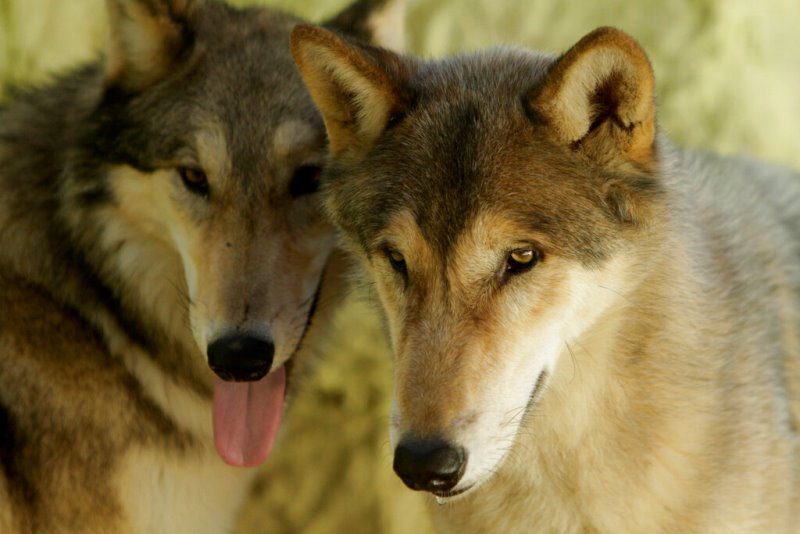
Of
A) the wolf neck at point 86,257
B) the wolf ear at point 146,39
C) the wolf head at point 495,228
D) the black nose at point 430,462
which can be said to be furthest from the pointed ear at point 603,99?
the wolf neck at point 86,257

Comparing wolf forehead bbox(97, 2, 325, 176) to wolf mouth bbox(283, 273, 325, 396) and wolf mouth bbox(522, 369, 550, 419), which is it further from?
wolf mouth bbox(522, 369, 550, 419)

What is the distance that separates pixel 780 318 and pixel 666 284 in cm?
42

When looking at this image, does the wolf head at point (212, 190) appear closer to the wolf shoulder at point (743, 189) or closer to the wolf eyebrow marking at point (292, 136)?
the wolf eyebrow marking at point (292, 136)

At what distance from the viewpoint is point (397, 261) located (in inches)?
72.2

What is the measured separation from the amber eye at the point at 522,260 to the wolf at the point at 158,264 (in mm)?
622

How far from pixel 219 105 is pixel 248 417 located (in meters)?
0.75

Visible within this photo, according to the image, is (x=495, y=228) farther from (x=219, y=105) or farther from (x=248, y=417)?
(x=248, y=417)

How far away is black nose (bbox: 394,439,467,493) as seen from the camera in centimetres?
159

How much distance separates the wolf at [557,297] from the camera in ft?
5.54

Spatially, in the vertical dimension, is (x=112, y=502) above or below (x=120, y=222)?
below

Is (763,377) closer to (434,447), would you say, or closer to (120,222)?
(434,447)

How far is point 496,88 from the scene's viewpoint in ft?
6.15

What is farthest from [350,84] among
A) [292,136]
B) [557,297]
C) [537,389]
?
[537,389]

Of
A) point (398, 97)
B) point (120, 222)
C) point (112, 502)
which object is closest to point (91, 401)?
point (112, 502)
